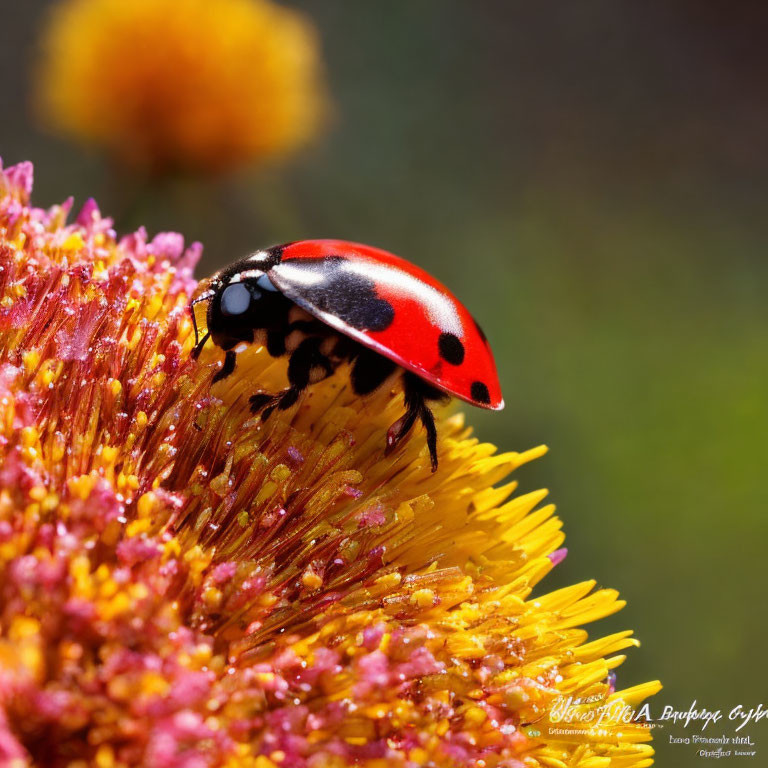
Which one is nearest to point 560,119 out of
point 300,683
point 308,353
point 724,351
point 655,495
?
point 724,351

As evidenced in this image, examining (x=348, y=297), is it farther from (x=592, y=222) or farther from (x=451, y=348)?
(x=592, y=222)

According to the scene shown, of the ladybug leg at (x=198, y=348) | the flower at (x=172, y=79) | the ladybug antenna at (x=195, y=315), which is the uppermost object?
the flower at (x=172, y=79)

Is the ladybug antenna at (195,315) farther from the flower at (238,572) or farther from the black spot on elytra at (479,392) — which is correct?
the black spot on elytra at (479,392)

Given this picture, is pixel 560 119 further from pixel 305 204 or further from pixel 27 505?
pixel 27 505

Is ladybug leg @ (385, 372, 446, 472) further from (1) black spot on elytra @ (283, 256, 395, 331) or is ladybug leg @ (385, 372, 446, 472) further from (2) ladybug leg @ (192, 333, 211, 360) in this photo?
(2) ladybug leg @ (192, 333, 211, 360)

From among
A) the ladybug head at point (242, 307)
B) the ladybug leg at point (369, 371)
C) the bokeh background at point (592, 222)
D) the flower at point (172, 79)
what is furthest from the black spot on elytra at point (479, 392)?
the flower at point (172, 79)
